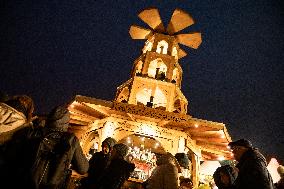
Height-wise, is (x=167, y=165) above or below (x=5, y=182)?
above

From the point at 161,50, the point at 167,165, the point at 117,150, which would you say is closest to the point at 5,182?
the point at 117,150

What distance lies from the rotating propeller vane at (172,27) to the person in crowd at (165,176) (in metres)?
12.3

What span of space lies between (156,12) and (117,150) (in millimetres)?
13120

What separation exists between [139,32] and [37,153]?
607 inches

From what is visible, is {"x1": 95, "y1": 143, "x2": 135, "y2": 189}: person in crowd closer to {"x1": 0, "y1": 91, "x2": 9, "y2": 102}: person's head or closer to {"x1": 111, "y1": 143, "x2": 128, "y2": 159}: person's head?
{"x1": 111, "y1": 143, "x2": 128, "y2": 159}: person's head

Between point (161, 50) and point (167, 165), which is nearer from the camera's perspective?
point (167, 165)

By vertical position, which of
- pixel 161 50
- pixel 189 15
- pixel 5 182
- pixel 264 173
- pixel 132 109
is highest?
pixel 189 15

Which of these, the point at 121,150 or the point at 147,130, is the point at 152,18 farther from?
the point at 121,150

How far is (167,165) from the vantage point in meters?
6.88

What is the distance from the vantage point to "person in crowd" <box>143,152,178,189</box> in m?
6.64

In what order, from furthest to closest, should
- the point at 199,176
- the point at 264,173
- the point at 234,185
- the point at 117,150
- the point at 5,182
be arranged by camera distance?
the point at 199,176 < the point at 117,150 < the point at 234,185 < the point at 264,173 < the point at 5,182

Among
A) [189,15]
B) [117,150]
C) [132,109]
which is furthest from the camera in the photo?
[189,15]

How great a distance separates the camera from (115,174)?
585 cm

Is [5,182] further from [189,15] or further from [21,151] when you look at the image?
[189,15]
